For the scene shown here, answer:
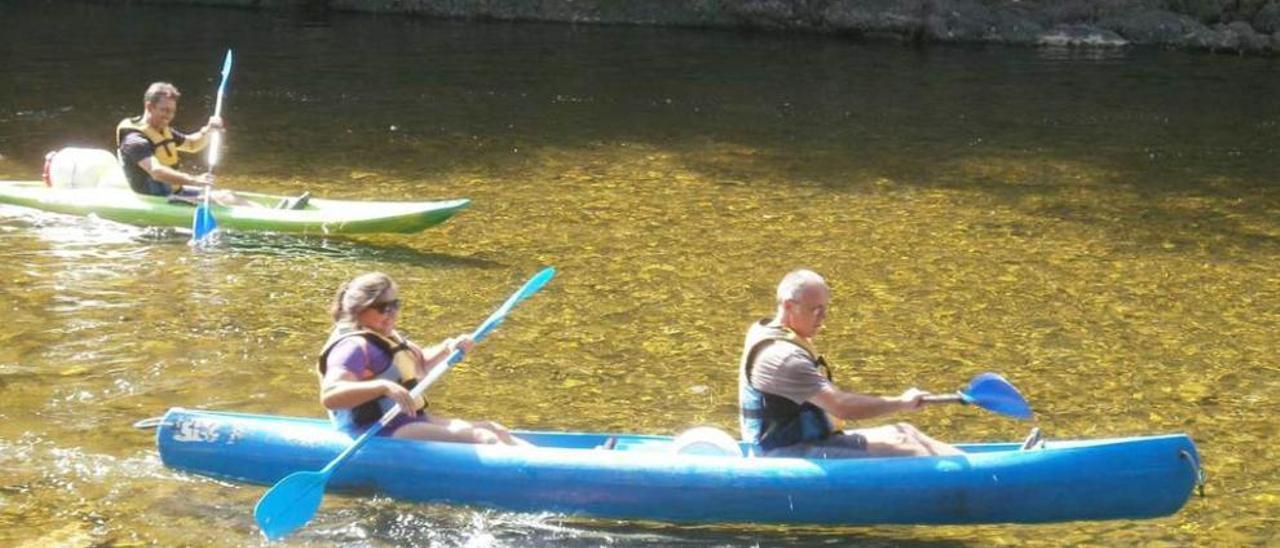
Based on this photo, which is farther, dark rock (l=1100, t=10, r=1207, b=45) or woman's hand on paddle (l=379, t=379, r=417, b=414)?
dark rock (l=1100, t=10, r=1207, b=45)

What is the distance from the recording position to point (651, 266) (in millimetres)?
10133

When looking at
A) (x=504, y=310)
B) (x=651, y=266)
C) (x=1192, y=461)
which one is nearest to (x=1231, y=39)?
(x=651, y=266)

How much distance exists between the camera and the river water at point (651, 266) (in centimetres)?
662

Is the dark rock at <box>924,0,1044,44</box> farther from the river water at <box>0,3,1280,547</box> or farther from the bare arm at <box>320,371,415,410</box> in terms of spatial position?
the bare arm at <box>320,371,415,410</box>

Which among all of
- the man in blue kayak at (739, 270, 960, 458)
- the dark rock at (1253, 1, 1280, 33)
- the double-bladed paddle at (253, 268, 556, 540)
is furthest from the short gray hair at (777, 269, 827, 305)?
the dark rock at (1253, 1, 1280, 33)

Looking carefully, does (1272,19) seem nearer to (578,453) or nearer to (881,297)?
(881,297)

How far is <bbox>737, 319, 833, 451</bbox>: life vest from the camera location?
19.3 ft

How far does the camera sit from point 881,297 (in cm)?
959

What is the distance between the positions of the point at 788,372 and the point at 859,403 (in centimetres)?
26

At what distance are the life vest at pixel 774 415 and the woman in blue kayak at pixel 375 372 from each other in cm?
86

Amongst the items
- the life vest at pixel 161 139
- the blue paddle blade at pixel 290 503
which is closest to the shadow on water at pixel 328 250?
the life vest at pixel 161 139

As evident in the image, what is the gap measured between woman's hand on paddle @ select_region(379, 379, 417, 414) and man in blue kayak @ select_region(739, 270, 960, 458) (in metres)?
1.16

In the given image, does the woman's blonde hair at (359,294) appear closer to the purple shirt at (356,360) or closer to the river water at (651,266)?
the purple shirt at (356,360)

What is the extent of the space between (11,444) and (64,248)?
338cm
